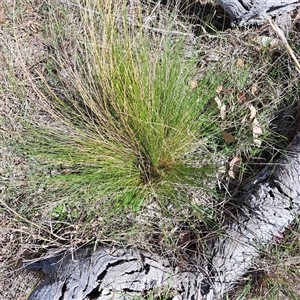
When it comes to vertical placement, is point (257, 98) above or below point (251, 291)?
above

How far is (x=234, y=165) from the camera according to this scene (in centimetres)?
142

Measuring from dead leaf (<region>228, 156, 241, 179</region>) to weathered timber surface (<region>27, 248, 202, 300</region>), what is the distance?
16.9 inches

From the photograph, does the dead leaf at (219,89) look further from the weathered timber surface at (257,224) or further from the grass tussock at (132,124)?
the weathered timber surface at (257,224)

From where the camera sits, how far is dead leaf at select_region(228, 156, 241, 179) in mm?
1408

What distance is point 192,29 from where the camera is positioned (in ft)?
5.26

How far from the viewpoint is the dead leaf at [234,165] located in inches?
55.4

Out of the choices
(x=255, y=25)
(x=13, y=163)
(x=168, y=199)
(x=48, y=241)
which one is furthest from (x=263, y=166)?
(x=13, y=163)

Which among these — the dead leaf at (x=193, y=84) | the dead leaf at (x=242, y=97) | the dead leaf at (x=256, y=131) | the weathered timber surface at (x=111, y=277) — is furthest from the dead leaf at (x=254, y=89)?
the weathered timber surface at (x=111, y=277)

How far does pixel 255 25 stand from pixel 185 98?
0.58 metres

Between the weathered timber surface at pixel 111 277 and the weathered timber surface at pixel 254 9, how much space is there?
108cm

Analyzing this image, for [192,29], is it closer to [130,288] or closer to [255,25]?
[255,25]

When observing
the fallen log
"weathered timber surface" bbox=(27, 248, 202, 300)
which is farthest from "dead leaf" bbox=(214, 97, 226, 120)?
"weathered timber surface" bbox=(27, 248, 202, 300)

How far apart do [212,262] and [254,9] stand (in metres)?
1.05

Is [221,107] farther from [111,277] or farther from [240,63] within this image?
[111,277]
